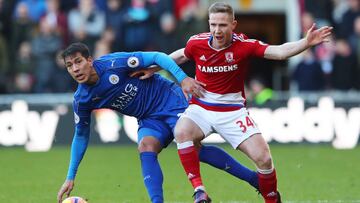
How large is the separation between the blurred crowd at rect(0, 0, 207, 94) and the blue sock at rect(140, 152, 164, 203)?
9833 mm

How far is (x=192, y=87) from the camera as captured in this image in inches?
373

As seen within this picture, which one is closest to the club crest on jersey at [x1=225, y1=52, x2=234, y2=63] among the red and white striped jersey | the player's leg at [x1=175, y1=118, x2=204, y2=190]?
the red and white striped jersey

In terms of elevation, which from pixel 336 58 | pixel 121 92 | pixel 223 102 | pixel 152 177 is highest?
pixel 121 92

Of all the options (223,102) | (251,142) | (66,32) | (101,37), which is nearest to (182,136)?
(223,102)

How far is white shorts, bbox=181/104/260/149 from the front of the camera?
966 cm

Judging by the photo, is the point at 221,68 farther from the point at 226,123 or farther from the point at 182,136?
the point at 182,136

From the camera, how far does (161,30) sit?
19.5 meters

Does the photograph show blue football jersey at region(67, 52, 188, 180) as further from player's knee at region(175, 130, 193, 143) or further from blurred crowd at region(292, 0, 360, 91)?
blurred crowd at region(292, 0, 360, 91)

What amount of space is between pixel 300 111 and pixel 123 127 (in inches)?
125

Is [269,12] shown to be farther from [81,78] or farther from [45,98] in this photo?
[81,78]

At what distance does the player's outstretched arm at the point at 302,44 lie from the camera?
29.5ft

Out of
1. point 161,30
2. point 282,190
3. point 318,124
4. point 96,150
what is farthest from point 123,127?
point 282,190

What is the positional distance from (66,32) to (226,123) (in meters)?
10.5

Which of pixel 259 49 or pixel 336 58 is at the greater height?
pixel 259 49
